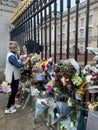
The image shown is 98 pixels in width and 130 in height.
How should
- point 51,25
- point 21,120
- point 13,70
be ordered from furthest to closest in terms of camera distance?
point 13,70
point 51,25
point 21,120

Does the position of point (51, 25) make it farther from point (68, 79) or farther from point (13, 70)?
point (68, 79)

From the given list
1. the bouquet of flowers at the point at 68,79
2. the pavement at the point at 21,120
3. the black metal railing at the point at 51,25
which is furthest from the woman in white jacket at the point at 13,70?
the bouquet of flowers at the point at 68,79

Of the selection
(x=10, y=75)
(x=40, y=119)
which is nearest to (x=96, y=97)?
(x=40, y=119)

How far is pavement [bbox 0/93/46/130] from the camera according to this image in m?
2.69

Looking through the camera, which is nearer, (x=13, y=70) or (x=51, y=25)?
(x=51, y=25)

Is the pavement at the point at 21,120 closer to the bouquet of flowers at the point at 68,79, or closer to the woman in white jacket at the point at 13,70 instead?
the woman in white jacket at the point at 13,70

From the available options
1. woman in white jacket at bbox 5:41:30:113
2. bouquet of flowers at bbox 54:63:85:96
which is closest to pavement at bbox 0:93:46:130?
woman in white jacket at bbox 5:41:30:113

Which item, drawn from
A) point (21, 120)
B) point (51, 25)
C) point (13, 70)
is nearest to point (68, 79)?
point (21, 120)

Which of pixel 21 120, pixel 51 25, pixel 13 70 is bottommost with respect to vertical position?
pixel 21 120

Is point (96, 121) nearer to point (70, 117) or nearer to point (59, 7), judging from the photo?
point (70, 117)

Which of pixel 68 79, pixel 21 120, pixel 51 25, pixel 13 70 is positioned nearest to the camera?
pixel 68 79

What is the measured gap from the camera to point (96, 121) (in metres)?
1.69

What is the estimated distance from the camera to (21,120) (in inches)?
115

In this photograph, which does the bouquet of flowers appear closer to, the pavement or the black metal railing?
the black metal railing
